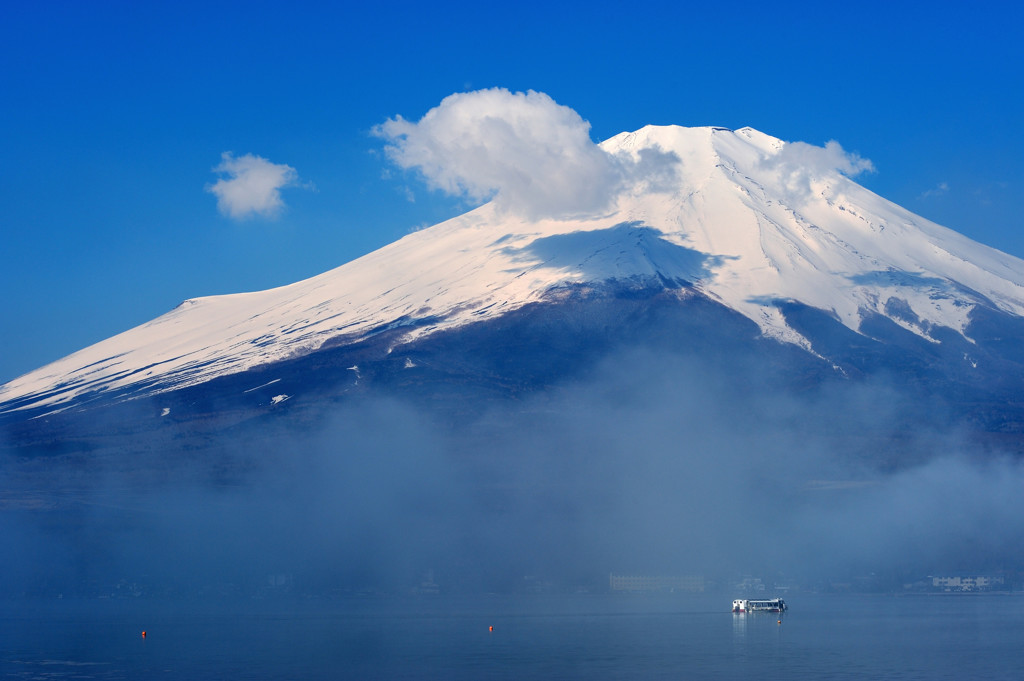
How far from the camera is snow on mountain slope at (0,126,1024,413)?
170 meters

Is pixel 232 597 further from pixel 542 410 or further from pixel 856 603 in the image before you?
pixel 856 603

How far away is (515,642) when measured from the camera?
207ft

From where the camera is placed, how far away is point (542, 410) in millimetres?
154125

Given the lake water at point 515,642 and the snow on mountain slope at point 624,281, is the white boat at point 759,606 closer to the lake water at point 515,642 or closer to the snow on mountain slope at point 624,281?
the lake water at point 515,642

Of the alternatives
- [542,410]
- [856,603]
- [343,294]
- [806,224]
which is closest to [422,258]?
[343,294]

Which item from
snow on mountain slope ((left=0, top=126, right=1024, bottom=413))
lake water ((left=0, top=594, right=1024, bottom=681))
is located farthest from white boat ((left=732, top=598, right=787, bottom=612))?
snow on mountain slope ((left=0, top=126, right=1024, bottom=413))

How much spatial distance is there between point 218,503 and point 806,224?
362 feet

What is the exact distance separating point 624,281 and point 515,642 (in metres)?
112

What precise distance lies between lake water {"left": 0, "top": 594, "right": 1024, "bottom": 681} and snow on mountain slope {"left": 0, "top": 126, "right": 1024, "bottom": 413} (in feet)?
229

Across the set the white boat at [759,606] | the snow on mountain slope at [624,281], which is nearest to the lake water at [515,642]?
the white boat at [759,606]

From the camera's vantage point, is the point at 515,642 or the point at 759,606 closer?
the point at 515,642

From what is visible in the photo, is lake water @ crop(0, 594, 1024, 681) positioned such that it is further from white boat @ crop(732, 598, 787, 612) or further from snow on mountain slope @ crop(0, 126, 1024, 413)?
snow on mountain slope @ crop(0, 126, 1024, 413)

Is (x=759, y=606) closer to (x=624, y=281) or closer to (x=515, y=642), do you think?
(x=515, y=642)

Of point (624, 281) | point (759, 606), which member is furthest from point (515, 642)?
point (624, 281)
